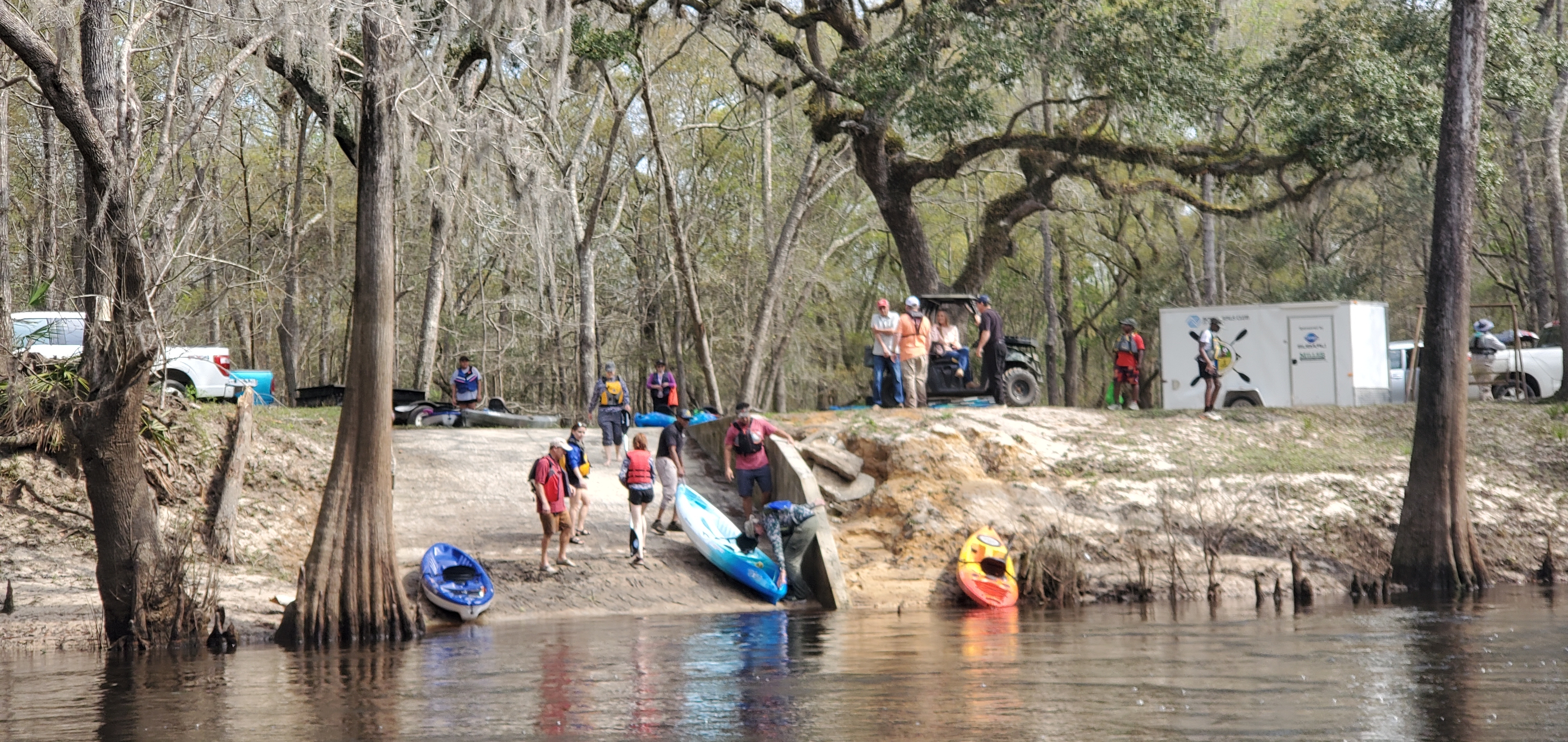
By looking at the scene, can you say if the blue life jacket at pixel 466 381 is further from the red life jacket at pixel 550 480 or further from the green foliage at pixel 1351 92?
the green foliage at pixel 1351 92

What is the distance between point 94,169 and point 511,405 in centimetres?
2060

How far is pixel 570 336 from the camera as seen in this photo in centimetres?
4547

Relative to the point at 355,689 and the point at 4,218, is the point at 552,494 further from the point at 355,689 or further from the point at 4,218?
the point at 4,218

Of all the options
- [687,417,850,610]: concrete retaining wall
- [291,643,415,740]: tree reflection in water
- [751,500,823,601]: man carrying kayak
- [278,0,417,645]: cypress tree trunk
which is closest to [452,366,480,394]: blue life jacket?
[687,417,850,610]: concrete retaining wall

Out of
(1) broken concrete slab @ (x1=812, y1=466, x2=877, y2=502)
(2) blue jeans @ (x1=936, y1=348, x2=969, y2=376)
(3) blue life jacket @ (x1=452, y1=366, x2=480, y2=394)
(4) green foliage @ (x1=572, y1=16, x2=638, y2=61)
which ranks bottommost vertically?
(1) broken concrete slab @ (x1=812, y1=466, x2=877, y2=502)

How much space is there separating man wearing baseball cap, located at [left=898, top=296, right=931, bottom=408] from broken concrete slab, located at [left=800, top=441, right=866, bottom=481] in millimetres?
1888

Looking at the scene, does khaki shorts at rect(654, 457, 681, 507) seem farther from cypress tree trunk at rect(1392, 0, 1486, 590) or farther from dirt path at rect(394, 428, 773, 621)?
cypress tree trunk at rect(1392, 0, 1486, 590)

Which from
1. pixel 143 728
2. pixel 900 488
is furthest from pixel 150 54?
pixel 143 728

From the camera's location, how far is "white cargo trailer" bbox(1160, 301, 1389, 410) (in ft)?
82.9

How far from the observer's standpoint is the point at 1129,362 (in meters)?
24.8

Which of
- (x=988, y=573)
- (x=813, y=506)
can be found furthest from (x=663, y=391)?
(x=988, y=573)

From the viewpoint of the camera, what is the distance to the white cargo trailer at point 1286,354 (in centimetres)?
2528

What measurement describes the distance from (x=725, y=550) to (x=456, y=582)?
145 inches

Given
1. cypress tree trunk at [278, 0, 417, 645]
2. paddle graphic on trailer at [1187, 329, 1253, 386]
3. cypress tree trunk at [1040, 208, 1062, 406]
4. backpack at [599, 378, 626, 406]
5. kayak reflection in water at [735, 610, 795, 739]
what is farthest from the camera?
cypress tree trunk at [1040, 208, 1062, 406]
